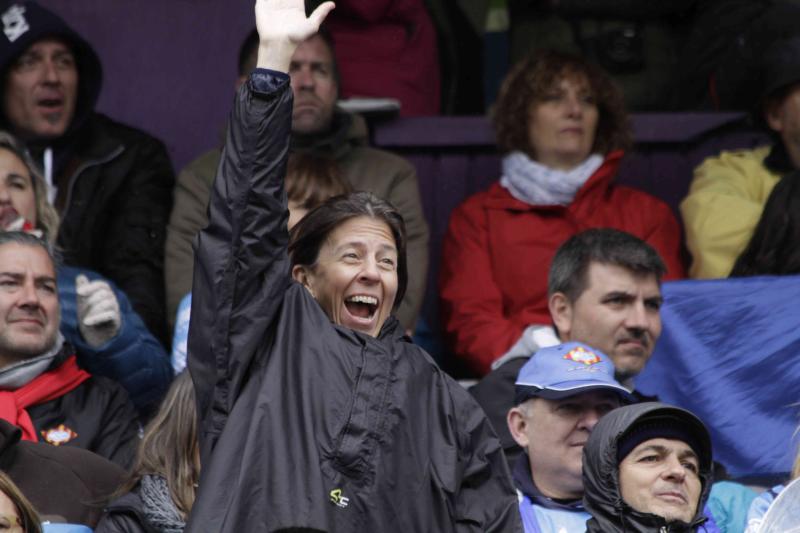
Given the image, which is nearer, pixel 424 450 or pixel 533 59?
pixel 424 450

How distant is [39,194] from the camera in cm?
600

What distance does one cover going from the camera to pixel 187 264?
20.6ft

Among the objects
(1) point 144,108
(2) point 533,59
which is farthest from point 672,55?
(1) point 144,108

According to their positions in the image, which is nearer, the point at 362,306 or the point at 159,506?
the point at 362,306

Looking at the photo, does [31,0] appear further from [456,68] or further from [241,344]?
[241,344]

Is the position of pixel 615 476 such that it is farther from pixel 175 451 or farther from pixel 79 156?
pixel 79 156

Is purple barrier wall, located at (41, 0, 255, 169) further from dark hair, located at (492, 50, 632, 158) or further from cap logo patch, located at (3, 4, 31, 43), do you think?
dark hair, located at (492, 50, 632, 158)

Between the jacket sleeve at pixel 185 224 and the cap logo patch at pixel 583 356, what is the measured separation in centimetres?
173

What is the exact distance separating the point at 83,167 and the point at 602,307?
2156 millimetres

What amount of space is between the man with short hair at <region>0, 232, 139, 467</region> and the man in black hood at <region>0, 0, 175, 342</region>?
1.03 meters

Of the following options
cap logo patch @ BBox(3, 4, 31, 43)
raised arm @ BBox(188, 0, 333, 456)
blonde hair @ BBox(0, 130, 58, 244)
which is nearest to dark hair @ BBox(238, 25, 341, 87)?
cap logo patch @ BBox(3, 4, 31, 43)

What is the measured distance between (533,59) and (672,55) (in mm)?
882

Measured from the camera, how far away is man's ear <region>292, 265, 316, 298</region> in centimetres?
431

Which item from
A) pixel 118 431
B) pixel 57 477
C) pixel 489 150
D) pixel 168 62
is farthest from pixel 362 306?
pixel 168 62
